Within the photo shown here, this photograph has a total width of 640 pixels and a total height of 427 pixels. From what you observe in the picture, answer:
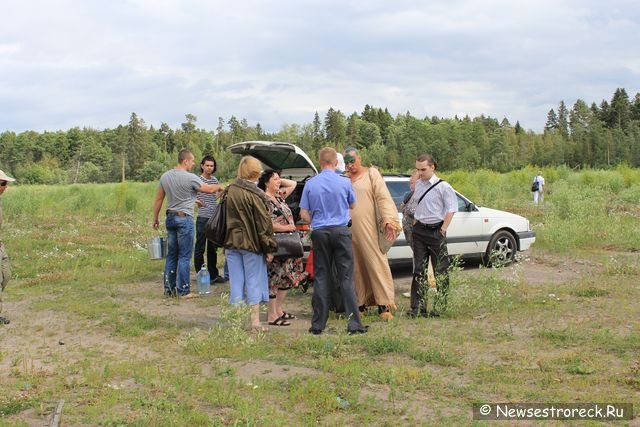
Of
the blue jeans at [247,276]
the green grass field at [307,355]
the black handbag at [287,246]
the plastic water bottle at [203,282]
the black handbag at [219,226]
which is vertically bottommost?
the green grass field at [307,355]

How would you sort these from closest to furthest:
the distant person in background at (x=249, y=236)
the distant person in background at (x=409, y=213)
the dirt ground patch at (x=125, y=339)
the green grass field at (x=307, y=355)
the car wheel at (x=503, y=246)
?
the green grass field at (x=307, y=355)
the dirt ground patch at (x=125, y=339)
the distant person in background at (x=249, y=236)
the distant person in background at (x=409, y=213)
the car wheel at (x=503, y=246)

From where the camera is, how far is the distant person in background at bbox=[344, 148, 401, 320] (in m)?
7.41

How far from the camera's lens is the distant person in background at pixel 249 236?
265 inches

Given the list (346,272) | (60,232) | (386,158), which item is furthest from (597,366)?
(386,158)

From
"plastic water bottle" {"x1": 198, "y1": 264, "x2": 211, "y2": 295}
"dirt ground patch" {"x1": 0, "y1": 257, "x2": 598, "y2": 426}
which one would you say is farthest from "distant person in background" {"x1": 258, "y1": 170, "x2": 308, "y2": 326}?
"plastic water bottle" {"x1": 198, "y1": 264, "x2": 211, "y2": 295}

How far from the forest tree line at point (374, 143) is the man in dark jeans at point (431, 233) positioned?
1722 inches

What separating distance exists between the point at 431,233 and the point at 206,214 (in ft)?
12.9

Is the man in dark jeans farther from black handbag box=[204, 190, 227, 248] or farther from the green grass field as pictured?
black handbag box=[204, 190, 227, 248]

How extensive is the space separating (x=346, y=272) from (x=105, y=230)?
14300 mm

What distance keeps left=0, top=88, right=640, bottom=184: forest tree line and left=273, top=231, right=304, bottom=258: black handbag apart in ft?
143

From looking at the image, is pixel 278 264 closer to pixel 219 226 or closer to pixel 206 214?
pixel 219 226

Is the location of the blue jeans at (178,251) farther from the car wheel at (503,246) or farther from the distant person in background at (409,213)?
the car wheel at (503,246)

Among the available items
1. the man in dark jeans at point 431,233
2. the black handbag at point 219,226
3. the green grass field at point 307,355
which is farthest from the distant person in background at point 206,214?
the man in dark jeans at point 431,233

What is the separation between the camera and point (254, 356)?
5.91 meters
